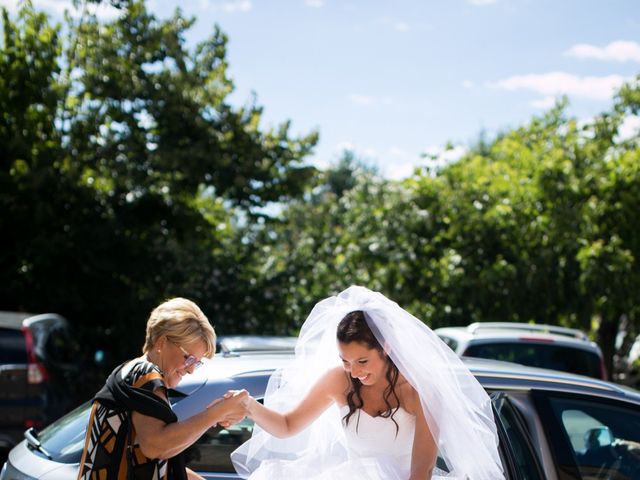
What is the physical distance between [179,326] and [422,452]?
113 centimetres

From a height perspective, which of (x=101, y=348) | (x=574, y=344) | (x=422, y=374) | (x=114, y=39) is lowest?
(x=101, y=348)

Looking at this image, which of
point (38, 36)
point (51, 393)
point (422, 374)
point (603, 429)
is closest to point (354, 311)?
point (422, 374)

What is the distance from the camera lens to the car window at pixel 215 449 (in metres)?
3.60

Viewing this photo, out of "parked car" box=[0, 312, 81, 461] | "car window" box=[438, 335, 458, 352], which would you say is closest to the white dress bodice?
"parked car" box=[0, 312, 81, 461]

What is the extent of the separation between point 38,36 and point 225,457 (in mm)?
11777

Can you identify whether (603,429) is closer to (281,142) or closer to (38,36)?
(281,142)

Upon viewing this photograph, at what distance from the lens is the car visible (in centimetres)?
365

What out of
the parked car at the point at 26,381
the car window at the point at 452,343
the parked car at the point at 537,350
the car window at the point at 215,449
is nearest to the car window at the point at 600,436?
the car window at the point at 215,449

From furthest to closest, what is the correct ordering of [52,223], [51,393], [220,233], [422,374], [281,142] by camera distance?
[220,233] < [281,142] < [52,223] < [51,393] < [422,374]

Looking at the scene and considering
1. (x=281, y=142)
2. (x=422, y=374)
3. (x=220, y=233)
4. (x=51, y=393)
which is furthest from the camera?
(x=220, y=233)

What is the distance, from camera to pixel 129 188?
1401cm

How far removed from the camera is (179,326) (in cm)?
299

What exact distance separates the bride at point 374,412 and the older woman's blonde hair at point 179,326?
17.1 inches

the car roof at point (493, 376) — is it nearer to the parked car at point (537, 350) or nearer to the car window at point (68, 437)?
the car window at point (68, 437)
